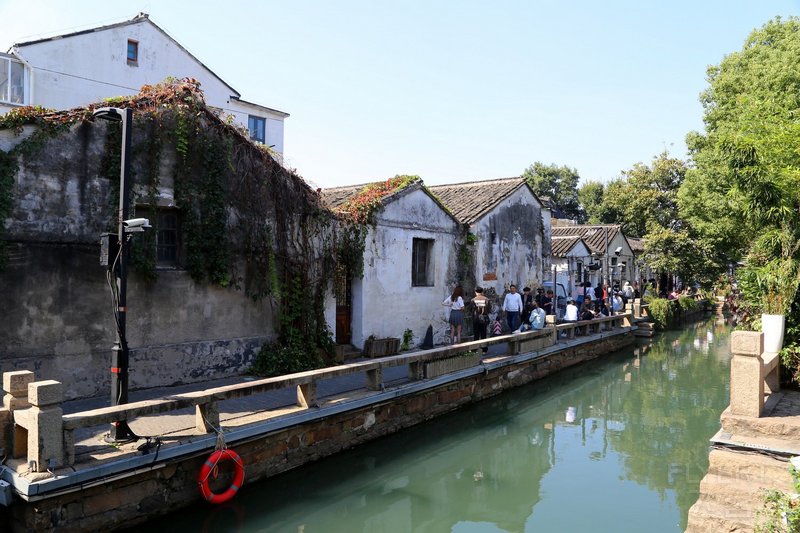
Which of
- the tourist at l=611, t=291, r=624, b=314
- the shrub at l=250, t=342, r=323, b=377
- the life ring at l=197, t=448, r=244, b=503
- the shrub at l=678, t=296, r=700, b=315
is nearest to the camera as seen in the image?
the life ring at l=197, t=448, r=244, b=503

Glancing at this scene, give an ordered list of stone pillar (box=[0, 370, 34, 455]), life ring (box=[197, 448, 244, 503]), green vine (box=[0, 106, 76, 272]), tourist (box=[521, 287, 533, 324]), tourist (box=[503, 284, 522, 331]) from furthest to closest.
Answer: tourist (box=[521, 287, 533, 324])
tourist (box=[503, 284, 522, 331])
green vine (box=[0, 106, 76, 272])
life ring (box=[197, 448, 244, 503])
stone pillar (box=[0, 370, 34, 455])

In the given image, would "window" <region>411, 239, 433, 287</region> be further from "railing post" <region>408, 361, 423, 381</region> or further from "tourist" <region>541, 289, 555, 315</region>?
"tourist" <region>541, 289, 555, 315</region>

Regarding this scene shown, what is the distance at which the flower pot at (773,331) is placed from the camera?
7.99m

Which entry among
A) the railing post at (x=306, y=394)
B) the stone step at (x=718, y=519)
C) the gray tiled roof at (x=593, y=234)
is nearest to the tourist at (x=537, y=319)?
the railing post at (x=306, y=394)

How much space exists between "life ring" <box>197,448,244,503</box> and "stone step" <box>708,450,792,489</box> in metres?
5.53

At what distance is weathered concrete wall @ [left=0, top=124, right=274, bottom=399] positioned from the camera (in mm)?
8625

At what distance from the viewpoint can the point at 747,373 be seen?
668 cm

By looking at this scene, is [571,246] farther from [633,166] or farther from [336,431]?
[336,431]

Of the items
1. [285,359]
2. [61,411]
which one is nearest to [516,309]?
[285,359]

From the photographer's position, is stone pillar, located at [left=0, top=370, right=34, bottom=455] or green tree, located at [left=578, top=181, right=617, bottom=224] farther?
green tree, located at [left=578, top=181, right=617, bottom=224]

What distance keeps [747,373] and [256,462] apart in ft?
20.4

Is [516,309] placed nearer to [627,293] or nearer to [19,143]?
[19,143]

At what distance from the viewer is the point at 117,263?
7.36m

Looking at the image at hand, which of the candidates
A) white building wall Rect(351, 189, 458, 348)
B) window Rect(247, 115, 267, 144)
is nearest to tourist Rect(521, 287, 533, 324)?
white building wall Rect(351, 189, 458, 348)
